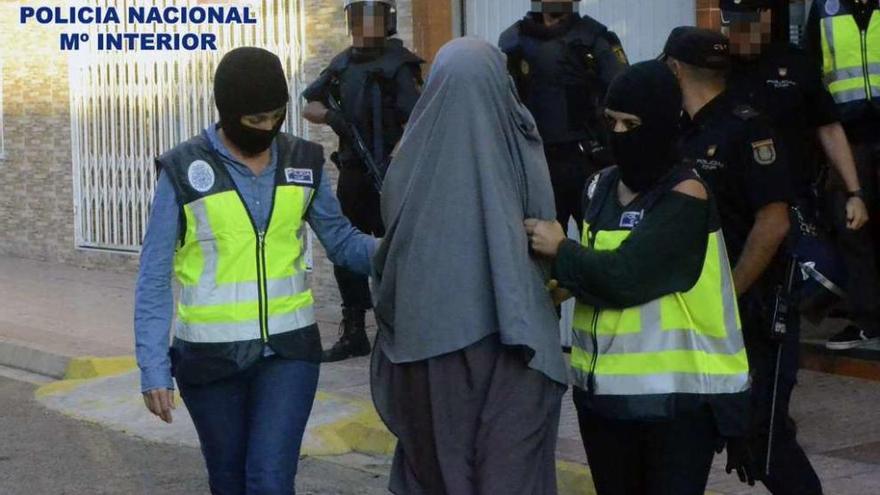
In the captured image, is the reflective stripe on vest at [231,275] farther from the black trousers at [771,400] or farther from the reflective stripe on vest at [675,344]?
the black trousers at [771,400]

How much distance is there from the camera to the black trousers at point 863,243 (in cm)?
827

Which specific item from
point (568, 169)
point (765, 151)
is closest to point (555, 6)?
point (568, 169)

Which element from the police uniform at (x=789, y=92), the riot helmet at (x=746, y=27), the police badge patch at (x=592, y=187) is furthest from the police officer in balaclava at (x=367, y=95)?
the police badge patch at (x=592, y=187)

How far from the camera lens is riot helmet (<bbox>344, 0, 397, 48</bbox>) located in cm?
890

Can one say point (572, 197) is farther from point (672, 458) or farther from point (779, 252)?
point (672, 458)

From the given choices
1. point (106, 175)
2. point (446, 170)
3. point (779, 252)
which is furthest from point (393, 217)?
point (106, 175)

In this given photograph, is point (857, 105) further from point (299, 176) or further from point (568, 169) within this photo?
point (299, 176)

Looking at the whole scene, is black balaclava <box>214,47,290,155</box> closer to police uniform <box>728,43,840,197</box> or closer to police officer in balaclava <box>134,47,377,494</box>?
police officer in balaclava <box>134,47,377,494</box>

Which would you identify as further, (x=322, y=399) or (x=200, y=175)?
(x=322, y=399)

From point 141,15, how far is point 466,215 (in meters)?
11.2

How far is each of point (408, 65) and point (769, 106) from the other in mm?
3190

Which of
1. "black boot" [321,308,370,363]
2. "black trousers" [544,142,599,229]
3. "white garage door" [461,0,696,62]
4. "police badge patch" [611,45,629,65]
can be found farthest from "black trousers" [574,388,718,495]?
"black boot" [321,308,370,363]

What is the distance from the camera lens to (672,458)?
4.24 meters

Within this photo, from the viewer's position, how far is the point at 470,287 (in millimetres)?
4121
